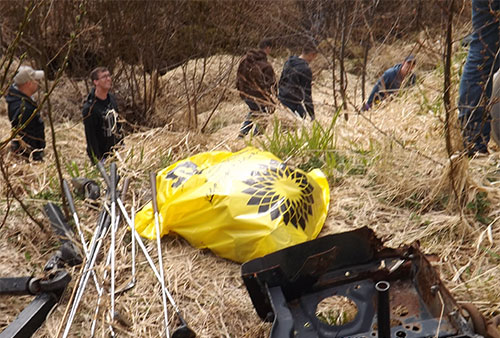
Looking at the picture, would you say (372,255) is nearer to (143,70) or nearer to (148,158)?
(148,158)

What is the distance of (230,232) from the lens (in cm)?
292

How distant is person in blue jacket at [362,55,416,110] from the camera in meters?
5.82

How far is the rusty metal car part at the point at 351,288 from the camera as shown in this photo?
7.25ft

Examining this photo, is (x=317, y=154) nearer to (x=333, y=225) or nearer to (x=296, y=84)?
(x=333, y=225)

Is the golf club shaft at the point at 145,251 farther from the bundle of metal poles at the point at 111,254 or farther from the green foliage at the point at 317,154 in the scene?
the green foliage at the point at 317,154

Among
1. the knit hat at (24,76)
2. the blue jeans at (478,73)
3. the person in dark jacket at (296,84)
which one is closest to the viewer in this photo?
the blue jeans at (478,73)

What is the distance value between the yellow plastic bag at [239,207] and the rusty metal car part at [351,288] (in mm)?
332

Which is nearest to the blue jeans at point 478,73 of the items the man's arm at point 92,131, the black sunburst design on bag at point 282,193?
the black sunburst design on bag at point 282,193

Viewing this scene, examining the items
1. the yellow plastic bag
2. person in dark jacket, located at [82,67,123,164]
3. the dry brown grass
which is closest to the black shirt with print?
person in dark jacket, located at [82,67,123,164]

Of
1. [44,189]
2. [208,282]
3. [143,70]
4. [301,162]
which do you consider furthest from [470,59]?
[143,70]

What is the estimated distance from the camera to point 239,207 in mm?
2912

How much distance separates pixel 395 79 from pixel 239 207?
3838mm

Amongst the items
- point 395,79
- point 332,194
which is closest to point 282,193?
point 332,194

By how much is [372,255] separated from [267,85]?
182 inches
